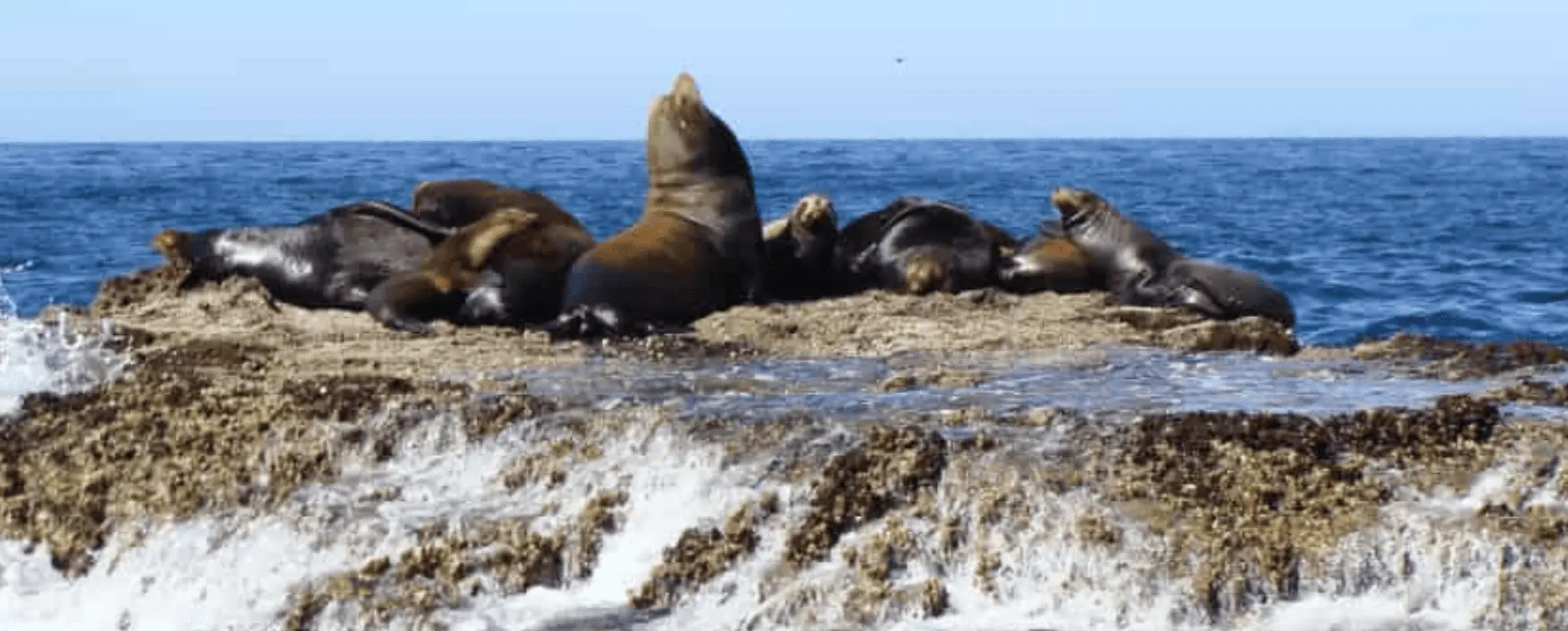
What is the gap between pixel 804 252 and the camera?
12148 millimetres

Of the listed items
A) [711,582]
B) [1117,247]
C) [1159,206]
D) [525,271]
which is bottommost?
[1159,206]

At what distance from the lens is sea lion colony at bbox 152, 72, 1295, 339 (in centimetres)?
1055

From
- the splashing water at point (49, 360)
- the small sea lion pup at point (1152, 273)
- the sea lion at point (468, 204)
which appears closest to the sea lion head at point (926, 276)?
the small sea lion pup at point (1152, 273)

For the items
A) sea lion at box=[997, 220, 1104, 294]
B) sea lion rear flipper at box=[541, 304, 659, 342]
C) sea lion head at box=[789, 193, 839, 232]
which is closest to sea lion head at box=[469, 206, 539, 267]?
sea lion rear flipper at box=[541, 304, 659, 342]

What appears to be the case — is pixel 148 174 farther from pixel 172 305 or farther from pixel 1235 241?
pixel 172 305

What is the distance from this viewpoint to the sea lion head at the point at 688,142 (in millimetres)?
12164

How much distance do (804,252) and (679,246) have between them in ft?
3.84

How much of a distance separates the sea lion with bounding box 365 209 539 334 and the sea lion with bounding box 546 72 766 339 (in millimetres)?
482

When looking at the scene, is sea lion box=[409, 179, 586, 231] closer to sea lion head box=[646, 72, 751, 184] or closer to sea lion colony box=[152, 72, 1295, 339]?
sea lion colony box=[152, 72, 1295, 339]

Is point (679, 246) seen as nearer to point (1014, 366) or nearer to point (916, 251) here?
point (916, 251)

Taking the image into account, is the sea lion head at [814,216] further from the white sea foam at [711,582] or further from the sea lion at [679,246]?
the white sea foam at [711,582]

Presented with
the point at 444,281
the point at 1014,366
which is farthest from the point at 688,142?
the point at 1014,366

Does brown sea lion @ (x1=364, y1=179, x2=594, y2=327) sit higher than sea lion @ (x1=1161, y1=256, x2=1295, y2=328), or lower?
higher

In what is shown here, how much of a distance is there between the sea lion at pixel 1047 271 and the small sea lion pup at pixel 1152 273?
Answer: 9cm
